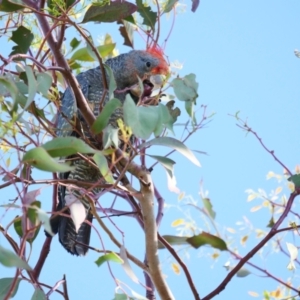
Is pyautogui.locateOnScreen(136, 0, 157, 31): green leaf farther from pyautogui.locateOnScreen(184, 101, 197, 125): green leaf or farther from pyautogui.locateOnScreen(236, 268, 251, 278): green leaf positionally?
pyautogui.locateOnScreen(236, 268, 251, 278): green leaf

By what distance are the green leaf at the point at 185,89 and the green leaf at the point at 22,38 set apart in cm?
26

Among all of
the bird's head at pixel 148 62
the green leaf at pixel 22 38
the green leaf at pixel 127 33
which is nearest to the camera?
the green leaf at pixel 22 38

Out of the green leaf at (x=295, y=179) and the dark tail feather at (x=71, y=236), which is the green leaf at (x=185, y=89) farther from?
the dark tail feather at (x=71, y=236)

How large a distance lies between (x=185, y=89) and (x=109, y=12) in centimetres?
17

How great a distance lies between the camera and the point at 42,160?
2.14 feet

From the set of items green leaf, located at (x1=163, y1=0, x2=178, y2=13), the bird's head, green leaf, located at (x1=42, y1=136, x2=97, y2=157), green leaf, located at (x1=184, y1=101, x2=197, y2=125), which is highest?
the bird's head

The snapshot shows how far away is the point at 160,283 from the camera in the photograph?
35.9 inches

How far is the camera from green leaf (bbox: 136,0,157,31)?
1.06 meters

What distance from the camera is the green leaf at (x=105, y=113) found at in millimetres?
811

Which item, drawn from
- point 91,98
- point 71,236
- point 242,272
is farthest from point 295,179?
point 91,98

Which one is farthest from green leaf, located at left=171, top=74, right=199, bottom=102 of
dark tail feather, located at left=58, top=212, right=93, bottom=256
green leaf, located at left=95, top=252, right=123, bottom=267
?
dark tail feather, located at left=58, top=212, right=93, bottom=256

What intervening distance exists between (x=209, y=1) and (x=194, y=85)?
1.97 m

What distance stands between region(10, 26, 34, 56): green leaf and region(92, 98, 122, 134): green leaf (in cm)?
25

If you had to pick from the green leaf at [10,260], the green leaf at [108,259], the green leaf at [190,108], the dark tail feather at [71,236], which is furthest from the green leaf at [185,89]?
the dark tail feather at [71,236]
